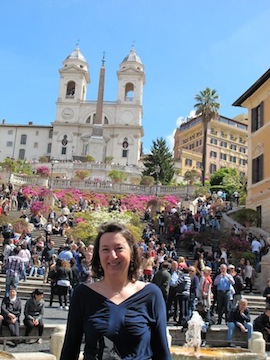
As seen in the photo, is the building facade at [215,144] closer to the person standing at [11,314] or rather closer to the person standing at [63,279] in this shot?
the person standing at [63,279]

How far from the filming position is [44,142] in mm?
92500

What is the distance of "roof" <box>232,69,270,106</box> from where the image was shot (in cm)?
2582

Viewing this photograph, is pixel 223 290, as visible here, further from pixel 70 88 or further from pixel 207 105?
pixel 70 88

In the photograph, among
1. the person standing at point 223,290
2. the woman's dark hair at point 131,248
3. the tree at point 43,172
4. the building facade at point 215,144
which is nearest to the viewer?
the woman's dark hair at point 131,248

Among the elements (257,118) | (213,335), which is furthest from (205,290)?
(257,118)

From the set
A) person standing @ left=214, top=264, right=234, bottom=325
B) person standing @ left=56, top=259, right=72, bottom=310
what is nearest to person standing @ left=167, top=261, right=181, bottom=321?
person standing @ left=214, top=264, right=234, bottom=325

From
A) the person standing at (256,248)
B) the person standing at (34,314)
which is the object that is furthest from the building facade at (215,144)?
the person standing at (34,314)

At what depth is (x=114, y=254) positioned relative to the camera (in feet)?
8.48

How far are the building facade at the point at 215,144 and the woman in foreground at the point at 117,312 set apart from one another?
88.2 meters

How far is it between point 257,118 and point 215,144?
68.3 metres

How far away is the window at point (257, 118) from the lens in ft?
90.2

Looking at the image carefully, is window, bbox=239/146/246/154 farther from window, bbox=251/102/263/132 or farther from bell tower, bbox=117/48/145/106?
window, bbox=251/102/263/132

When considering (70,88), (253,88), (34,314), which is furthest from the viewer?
(70,88)

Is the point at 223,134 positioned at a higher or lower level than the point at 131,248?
higher
